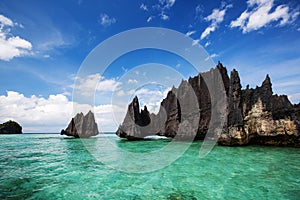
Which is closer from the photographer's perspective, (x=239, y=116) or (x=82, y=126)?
(x=239, y=116)

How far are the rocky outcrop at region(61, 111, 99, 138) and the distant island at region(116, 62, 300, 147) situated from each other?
1771 centimetres

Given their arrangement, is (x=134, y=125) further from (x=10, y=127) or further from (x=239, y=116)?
(x=10, y=127)

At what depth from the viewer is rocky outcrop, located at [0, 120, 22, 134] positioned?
299 feet

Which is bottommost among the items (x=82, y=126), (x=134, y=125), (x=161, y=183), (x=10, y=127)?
(x=161, y=183)

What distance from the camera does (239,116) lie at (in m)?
21.5

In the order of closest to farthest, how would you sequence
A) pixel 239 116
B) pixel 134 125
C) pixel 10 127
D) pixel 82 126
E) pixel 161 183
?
pixel 161 183 < pixel 239 116 < pixel 134 125 < pixel 82 126 < pixel 10 127

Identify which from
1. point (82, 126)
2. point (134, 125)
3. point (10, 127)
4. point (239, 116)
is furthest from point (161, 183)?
point (10, 127)

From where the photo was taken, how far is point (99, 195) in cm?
671

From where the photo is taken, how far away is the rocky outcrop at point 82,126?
48531mm

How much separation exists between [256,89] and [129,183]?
21928mm

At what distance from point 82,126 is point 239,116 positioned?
42067 millimetres

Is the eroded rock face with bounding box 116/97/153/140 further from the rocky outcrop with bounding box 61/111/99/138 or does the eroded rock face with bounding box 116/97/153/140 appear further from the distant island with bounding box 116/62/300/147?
the rocky outcrop with bounding box 61/111/99/138

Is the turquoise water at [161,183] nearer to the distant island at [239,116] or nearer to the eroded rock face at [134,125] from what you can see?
the distant island at [239,116]

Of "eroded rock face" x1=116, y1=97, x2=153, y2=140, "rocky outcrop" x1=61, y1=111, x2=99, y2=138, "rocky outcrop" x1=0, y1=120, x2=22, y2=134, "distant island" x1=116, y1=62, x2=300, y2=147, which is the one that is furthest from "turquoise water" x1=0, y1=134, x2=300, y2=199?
"rocky outcrop" x1=0, y1=120, x2=22, y2=134
